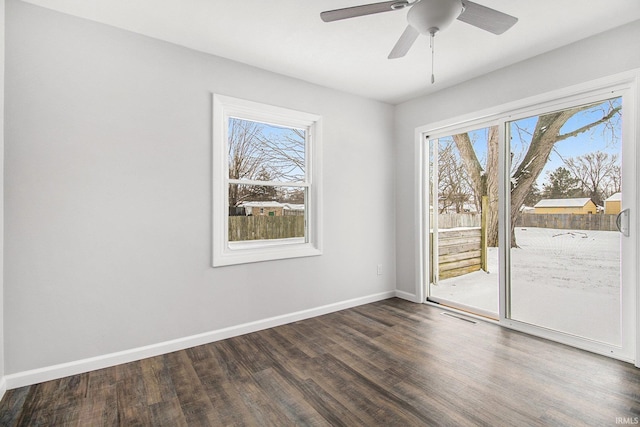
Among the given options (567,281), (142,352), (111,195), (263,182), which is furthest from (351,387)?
(111,195)

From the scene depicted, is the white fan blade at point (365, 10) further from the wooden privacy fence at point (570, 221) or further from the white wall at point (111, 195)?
the wooden privacy fence at point (570, 221)

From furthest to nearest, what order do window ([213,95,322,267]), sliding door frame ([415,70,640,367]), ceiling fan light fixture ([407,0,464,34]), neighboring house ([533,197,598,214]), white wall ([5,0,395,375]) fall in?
window ([213,95,322,267]), neighboring house ([533,197,598,214]), sliding door frame ([415,70,640,367]), white wall ([5,0,395,375]), ceiling fan light fixture ([407,0,464,34])

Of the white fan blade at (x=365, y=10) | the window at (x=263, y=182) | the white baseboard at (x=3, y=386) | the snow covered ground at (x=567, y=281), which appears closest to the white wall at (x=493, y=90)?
the snow covered ground at (x=567, y=281)

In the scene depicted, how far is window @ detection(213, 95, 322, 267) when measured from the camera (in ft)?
9.53

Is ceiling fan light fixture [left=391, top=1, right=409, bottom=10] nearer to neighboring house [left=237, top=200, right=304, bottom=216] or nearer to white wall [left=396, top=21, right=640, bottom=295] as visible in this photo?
white wall [left=396, top=21, right=640, bottom=295]

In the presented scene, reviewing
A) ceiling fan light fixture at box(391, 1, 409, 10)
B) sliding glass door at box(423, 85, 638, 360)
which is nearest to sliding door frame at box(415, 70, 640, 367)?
sliding glass door at box(423, 85, 638, 360)

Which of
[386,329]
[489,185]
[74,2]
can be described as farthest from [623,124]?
[74,2]

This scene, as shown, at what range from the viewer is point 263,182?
10.5 ft

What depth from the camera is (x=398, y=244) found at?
13.7 feet

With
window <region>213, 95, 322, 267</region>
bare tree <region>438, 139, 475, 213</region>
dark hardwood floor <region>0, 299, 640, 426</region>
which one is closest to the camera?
dark hardwood floor <region>0, 299, 640, 426</region>

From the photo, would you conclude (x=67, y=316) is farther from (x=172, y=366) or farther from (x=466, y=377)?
(x=466, y=377)

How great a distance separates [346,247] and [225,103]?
2.07m

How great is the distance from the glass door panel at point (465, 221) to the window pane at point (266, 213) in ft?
5.61

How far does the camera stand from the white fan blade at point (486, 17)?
1580mm
